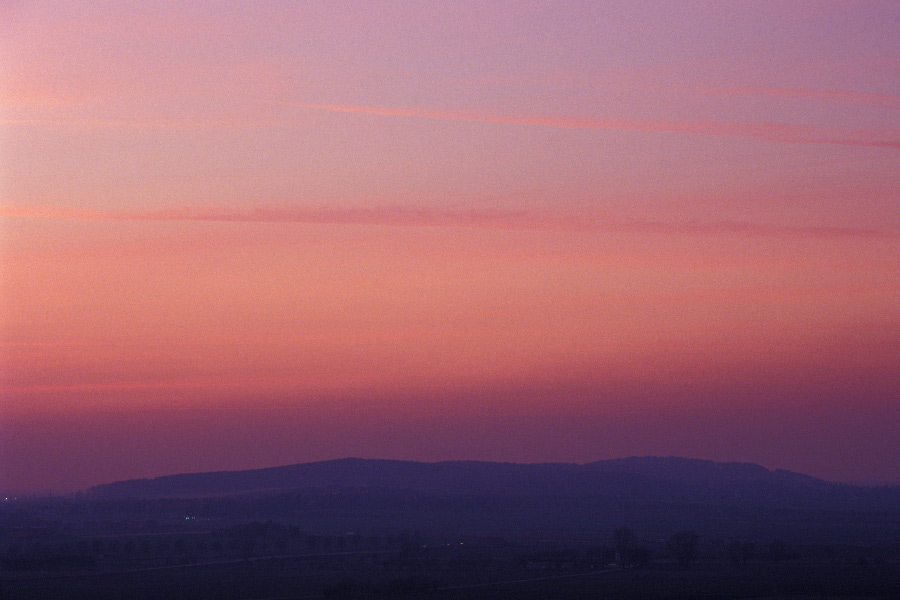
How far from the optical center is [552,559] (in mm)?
94312

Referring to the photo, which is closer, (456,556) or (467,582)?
(467,582)

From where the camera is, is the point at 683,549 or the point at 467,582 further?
the point at 683,549

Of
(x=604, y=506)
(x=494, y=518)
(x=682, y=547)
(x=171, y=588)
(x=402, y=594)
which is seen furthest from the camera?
(x=604, y=506)

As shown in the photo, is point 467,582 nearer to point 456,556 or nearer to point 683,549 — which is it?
point 456,556

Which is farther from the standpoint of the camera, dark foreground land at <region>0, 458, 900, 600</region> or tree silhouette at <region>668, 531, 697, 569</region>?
tree silhouette at <region>668, 531, 697, 569</region>

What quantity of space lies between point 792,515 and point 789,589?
102974mm

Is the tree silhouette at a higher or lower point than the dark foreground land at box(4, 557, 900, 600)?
higher

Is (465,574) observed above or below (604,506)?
below

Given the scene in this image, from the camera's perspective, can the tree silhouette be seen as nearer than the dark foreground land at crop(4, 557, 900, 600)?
No

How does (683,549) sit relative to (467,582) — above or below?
above

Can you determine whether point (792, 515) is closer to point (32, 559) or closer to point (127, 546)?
point (127, 546)

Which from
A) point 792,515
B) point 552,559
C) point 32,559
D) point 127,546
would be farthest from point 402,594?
point 792,515

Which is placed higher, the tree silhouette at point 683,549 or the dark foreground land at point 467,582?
the tree silhouette at point 683,549

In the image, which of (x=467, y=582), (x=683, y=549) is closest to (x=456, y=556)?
(x=683, y=549)
